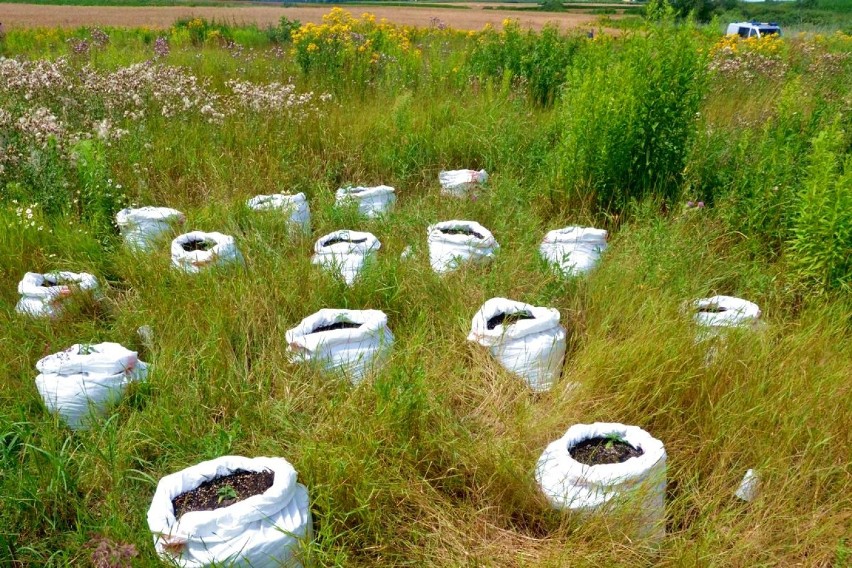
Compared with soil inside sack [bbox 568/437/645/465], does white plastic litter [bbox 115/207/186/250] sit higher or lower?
higher

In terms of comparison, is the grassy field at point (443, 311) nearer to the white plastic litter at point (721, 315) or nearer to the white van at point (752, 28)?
the white plastic litter at point (721, 315)

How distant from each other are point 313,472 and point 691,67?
123 inches

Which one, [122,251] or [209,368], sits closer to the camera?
[209,368]

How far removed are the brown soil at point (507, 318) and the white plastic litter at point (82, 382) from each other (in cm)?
150

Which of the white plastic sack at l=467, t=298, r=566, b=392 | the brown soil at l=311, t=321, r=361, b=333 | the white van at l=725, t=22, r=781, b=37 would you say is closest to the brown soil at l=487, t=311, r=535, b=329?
the white plastic sack at l=467, t=298, r=566, b=392

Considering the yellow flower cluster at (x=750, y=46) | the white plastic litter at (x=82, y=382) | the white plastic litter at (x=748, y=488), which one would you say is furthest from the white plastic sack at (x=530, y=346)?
the yellow flower cluster at (x=750, y=46)

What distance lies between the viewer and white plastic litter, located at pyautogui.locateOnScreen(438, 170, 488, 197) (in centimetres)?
450

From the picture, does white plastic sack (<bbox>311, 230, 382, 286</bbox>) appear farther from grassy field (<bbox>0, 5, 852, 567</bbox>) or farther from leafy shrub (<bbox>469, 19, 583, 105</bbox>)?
leafy shrub (<bbox>469, 19, 583, 105</bbox>)

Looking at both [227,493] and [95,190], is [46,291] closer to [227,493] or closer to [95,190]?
[95,190]

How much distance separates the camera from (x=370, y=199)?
4266 mm

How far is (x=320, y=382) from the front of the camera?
2.72 meters

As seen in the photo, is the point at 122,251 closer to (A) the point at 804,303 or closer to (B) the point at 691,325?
(B) the point at 691,325

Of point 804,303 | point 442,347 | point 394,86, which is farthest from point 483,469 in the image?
point 394,86

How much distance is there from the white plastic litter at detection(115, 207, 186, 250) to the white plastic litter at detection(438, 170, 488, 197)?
1.77 m
